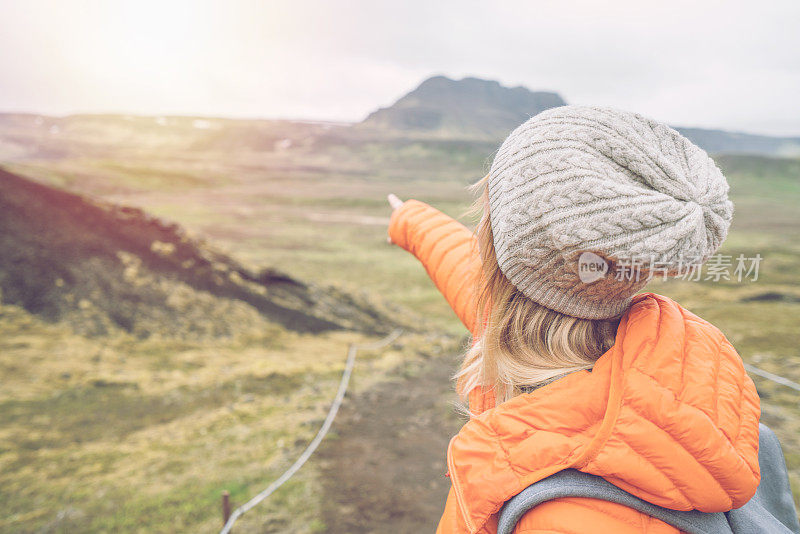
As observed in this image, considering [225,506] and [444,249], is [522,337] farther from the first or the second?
[225,506]

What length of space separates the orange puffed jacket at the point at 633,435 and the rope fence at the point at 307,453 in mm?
3311

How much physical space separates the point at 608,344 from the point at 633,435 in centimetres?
23

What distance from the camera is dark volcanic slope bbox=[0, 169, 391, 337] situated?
6793mm

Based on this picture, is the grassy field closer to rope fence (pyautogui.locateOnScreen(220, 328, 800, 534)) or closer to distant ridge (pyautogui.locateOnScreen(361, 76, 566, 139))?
rope fence (pyautogui.locateOnScreen(220, 328, 800, 534))

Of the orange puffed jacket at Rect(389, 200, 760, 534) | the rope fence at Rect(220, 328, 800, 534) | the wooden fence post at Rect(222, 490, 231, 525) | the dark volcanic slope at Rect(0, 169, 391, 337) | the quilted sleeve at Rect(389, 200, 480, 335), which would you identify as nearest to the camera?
the orange puffed jacket at Rect(389, 200, 760, 534)

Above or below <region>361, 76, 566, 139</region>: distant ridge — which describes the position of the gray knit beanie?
below

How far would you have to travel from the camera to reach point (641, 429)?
755 mm

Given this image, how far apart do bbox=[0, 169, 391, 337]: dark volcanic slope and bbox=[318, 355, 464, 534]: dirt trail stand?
2.71m

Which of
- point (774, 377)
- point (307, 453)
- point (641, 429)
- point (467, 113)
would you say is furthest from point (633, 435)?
point (467, 113)

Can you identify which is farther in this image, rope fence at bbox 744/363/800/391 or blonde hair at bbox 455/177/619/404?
rope fence at bbox 744/363/800/391

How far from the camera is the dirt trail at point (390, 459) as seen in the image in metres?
3.76

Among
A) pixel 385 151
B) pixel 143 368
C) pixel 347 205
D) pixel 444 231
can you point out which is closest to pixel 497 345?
pixel 444 231

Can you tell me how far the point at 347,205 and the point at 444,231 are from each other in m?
37.1

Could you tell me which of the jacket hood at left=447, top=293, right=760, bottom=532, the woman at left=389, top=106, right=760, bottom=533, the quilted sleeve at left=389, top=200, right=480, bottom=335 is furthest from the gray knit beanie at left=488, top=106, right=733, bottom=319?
the quilted sleeve at left=389, top=200, right=480, bottom=335
